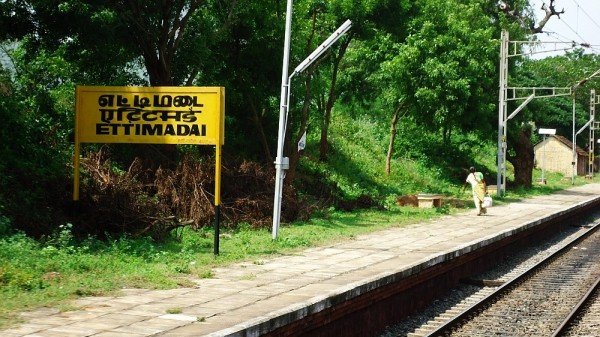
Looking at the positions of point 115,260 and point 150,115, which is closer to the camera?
point 115,260

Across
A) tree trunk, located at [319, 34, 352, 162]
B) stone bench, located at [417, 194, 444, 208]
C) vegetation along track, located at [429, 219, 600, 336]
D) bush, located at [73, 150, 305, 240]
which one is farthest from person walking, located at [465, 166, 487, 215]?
bush, located at [73, 150, 305, 240]

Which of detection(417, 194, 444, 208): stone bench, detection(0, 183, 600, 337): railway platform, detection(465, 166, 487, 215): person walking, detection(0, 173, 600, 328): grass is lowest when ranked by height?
detection(0, 183, 600, 337): railway platform

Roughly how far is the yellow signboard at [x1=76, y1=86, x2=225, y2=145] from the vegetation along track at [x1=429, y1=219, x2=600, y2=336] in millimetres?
5322

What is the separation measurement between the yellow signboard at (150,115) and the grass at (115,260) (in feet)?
6.22

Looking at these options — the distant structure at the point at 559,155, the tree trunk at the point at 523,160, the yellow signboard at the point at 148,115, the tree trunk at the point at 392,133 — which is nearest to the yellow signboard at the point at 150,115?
the yellow signboard at the point at 148,115

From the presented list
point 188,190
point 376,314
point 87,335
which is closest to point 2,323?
point 87,335

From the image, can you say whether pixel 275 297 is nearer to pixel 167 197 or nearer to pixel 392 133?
pixel 167 197

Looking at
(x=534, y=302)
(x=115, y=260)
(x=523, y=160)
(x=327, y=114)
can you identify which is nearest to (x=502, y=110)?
(x=523, y=160)

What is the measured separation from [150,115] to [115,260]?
3.42m

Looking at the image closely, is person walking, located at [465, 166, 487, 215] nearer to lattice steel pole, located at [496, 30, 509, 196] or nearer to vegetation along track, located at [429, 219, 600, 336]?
vegetation along track, located at [429, 219, 600, 336]

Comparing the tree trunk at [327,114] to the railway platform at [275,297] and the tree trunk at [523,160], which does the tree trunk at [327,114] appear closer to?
the tree trunk at [523,160]

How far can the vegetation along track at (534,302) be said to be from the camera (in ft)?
43.6

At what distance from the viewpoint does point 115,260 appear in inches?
546

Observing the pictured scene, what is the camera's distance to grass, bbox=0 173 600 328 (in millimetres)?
11039
